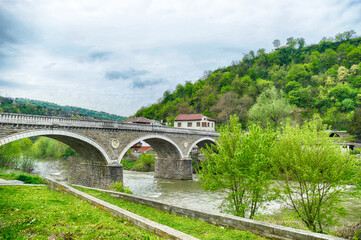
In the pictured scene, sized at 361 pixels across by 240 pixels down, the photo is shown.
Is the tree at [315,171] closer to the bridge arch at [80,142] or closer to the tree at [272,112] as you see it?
the bridge arch at [80,142]

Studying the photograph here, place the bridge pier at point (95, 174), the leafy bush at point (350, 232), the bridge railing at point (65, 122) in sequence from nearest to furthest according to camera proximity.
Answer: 1. the leafy bush at point (350, 232)
2. the bridge railing at point (65, 122)
3. the bridge pier at point (95, 174)

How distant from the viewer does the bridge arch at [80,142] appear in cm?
1919

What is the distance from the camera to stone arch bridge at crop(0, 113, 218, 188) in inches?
724

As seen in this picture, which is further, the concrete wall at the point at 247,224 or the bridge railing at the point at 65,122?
the bridge railing at the point at 65,122

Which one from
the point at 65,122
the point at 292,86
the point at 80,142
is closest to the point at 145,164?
the point at 80,142

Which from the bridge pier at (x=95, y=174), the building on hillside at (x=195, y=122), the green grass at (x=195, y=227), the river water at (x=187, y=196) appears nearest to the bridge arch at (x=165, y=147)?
the river water at (x=187, y=196)

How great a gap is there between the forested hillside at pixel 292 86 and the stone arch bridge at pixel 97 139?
27.9m

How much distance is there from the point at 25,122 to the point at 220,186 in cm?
1587

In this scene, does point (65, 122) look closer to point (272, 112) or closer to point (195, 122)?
point (195, 122)

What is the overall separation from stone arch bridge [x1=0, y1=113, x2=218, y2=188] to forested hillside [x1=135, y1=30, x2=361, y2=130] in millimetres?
27886

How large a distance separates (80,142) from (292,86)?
61.7 m

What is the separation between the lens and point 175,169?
36594mm

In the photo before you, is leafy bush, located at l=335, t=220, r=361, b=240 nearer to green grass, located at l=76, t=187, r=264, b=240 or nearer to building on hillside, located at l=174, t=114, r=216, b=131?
green grass, located at l=76, t=187, r=264, b=240

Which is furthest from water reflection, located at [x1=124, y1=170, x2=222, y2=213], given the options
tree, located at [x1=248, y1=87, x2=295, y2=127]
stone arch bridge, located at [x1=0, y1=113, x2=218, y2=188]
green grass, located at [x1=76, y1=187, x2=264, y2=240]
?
tree, located at [x1=248, y1=87, x2=295, y2=127]
